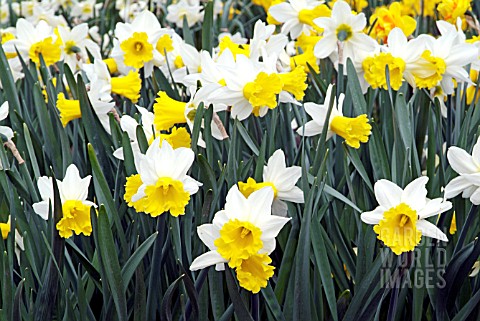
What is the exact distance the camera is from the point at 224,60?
156 centimetres

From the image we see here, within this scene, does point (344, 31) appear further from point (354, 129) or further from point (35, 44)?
point (35, 44)

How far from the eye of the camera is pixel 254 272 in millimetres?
1230

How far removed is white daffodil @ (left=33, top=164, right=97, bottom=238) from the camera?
1.37 metres

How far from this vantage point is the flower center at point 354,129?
5.05 ft

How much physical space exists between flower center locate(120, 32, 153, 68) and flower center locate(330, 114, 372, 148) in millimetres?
722

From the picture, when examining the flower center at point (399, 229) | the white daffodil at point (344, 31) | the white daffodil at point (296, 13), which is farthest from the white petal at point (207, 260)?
the white daffodil at point (296, 13)

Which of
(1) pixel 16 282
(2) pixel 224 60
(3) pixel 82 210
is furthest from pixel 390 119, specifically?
(1) pixel 16 282

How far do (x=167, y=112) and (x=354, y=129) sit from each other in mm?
418

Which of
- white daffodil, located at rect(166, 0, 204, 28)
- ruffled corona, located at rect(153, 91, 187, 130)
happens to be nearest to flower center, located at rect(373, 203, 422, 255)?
ruffled corona, located at rect(153, 91, 187, 130)

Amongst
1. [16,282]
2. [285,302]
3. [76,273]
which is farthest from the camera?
[16,282]

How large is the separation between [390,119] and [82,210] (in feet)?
2.78

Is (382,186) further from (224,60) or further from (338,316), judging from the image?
(224,60)

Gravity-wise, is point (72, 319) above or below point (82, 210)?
below

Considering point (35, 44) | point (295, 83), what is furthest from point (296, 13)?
point (35, 44)
